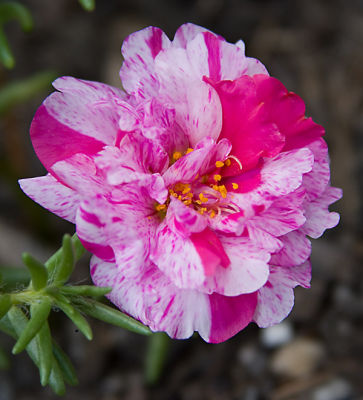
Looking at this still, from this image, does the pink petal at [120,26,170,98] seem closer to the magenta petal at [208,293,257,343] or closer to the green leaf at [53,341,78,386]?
the magenta petal at [208,293,257,343]

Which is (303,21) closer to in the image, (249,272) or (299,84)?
(299,84)

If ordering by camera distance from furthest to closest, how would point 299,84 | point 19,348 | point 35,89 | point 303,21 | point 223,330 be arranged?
1. point 303,21
2. point 299,84
3. point 35,89
4. point 223,330
5. point 19,348

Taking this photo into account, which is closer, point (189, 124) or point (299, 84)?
point (189, 124)

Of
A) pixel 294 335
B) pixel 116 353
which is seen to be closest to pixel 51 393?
Answer: pixel 116 353

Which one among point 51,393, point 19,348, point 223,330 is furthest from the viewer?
point 51,393

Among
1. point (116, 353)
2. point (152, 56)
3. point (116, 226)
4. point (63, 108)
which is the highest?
point (152, 56)

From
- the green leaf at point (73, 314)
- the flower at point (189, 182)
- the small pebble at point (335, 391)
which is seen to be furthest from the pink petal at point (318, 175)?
the small pebble at point (335, 391)

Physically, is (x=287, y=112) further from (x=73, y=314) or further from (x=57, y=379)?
(x=57, y=379)
